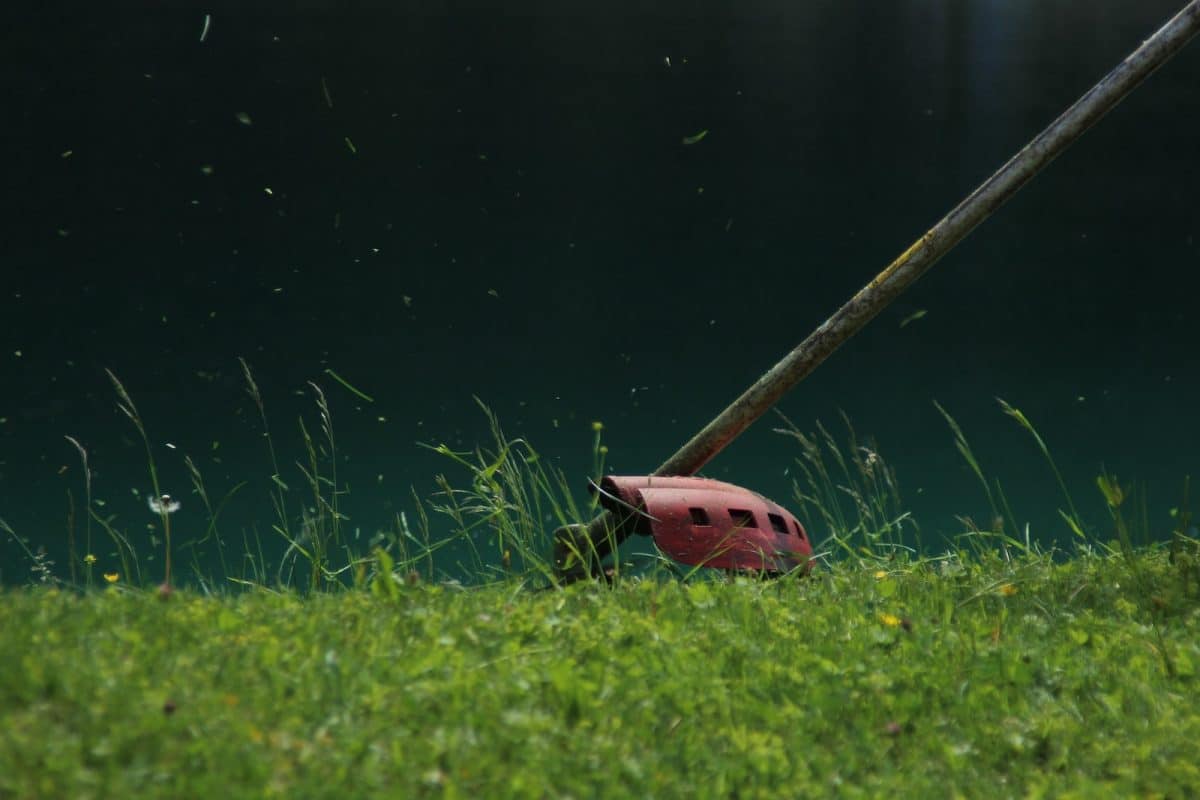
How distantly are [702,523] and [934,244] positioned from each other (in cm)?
162

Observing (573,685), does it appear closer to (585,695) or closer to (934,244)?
(585,695)

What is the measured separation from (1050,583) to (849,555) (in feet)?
2.91

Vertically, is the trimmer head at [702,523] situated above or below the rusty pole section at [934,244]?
below

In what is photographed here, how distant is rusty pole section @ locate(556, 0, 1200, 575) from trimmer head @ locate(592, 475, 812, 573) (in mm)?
144

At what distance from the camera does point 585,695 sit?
312 cm

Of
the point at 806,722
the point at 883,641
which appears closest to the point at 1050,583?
the point at 883,641

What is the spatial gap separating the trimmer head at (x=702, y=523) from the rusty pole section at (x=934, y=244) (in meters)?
0.14

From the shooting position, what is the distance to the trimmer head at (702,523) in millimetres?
4828

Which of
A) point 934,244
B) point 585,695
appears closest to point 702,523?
point 934,244

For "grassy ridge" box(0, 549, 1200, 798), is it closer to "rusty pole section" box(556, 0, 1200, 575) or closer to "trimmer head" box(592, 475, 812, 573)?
"trimmer head" box(592, 475, 812, 573)

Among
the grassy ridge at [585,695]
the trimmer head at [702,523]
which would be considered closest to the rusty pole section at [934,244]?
the trimmer head at [702,523]

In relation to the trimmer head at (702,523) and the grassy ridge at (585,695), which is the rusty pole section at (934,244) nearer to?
the trimmer head at (702,523)

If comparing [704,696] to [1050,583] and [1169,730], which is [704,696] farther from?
[1050,583]

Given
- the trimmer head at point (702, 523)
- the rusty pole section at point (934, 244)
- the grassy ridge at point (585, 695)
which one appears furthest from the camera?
the rusty pole section at point (934, 244)
